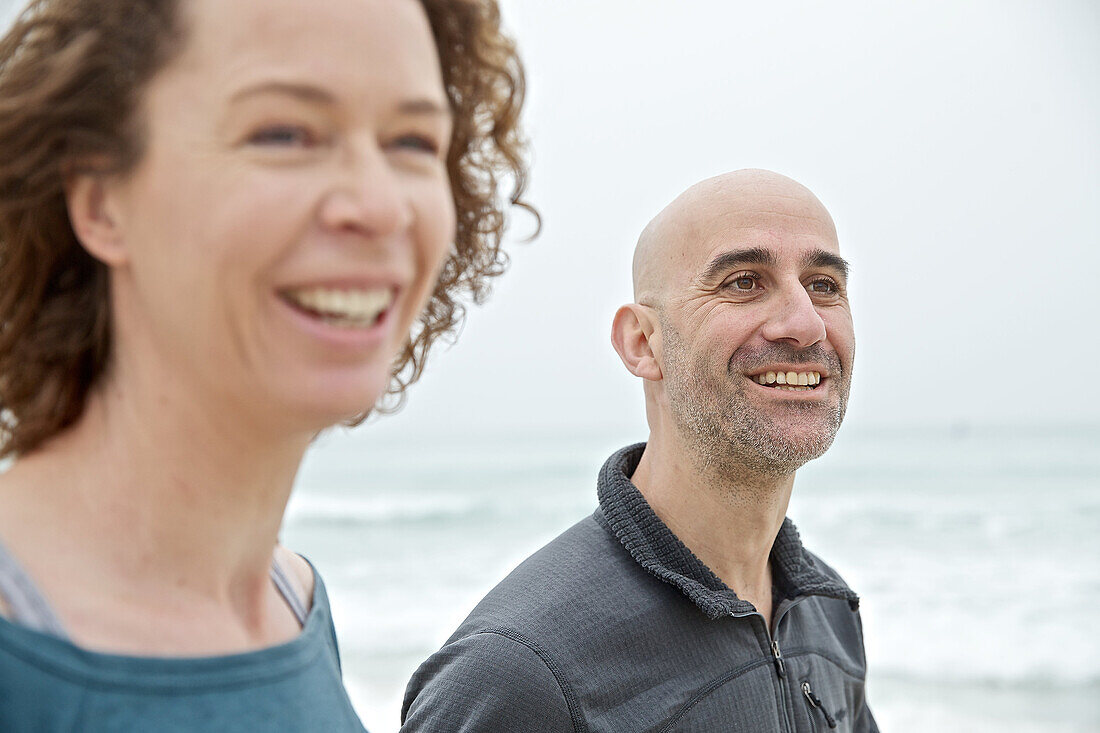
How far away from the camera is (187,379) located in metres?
1.07

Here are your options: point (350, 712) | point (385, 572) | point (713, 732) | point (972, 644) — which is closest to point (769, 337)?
point (713, 732)

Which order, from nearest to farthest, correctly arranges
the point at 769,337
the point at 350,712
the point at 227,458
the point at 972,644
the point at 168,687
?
the point at 168,687
the point at 227,458
the point at 350,712
the point at 769,337
the point at 972,644

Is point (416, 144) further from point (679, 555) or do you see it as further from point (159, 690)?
point (679, 555)

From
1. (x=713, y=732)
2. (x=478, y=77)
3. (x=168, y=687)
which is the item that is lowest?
(x=168, y=687)

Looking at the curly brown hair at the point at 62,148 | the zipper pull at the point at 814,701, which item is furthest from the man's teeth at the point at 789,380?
the curly brown hair at the point at 62,148

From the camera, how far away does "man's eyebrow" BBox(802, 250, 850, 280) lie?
235cm

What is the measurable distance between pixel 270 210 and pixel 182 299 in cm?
13

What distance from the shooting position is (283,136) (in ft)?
3.37

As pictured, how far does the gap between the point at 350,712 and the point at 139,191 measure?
674 millimetres

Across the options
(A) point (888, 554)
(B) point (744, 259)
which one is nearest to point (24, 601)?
(B) point (744, 259)

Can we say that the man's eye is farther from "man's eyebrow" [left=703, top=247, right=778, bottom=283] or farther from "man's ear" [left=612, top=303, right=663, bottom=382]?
"man's ear" [left=612, top=303, right=663, bottom=382]

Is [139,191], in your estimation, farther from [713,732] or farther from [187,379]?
[713,732]

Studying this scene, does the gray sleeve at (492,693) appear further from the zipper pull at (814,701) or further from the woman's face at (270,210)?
the woman's face at (270,210)

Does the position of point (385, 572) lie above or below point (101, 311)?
above
